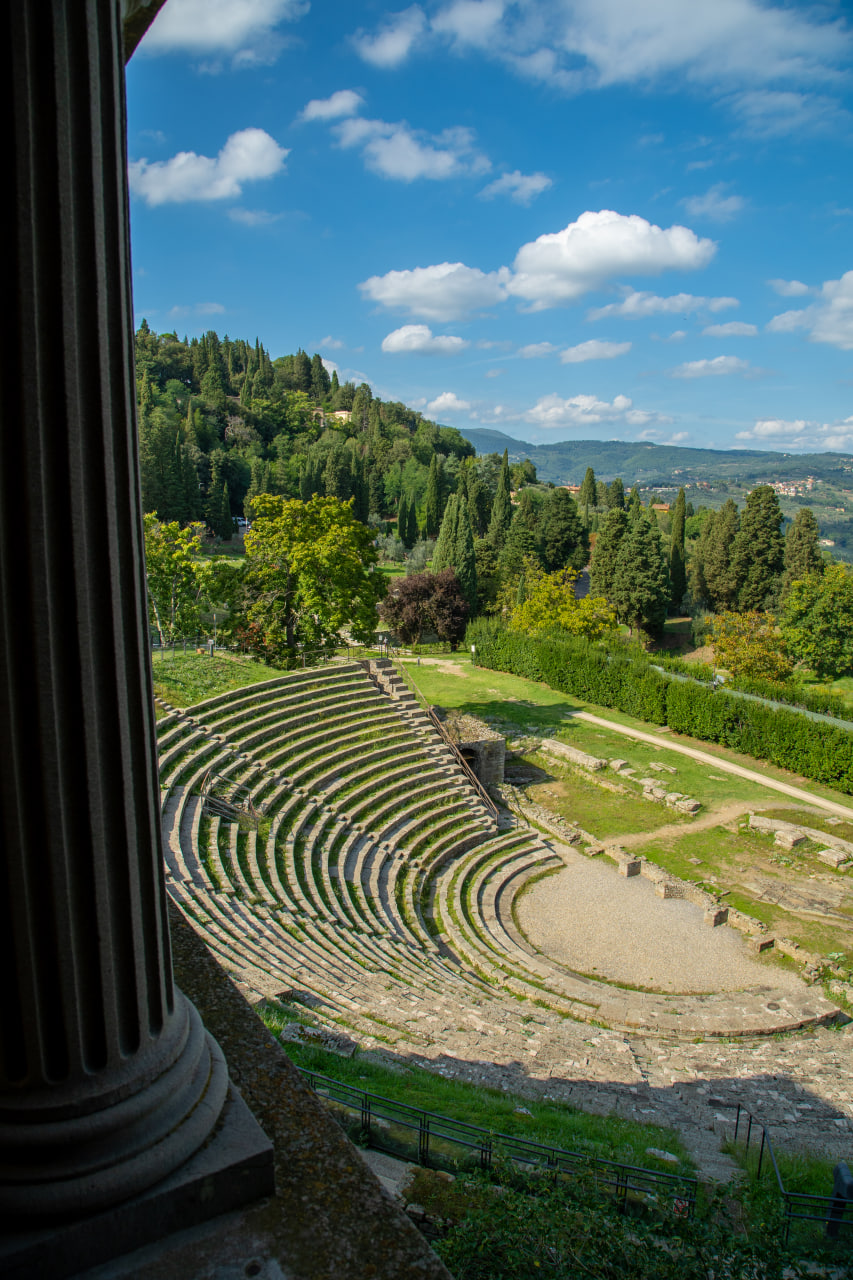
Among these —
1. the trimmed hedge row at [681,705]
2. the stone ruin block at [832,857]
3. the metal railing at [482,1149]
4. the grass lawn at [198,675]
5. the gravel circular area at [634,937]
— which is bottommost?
the gravel circular area at [634,937]

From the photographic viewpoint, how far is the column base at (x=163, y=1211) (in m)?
3.05

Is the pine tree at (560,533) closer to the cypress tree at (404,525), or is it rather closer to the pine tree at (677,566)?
the pine tree at (677,566)

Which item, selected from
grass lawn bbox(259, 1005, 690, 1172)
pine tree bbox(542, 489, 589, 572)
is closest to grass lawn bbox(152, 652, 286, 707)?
grass lawn bbox(259, 1005, 690, 1172)

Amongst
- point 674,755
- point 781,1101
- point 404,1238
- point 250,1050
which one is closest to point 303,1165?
point 404,1238

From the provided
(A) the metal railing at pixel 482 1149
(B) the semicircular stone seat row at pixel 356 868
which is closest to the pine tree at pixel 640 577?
(B) the semicircular stone seat row at pixel 356 868

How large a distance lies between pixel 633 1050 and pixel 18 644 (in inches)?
459

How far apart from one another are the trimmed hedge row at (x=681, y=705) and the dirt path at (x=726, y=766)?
3.66 ft

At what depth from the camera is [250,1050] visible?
4.62 metres

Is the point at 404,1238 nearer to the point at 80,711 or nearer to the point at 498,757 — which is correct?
the point at 80,711

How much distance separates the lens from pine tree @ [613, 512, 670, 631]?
153 ft

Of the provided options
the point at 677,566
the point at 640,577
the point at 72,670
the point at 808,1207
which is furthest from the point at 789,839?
the point at 677,566

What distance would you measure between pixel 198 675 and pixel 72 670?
59.4 feet

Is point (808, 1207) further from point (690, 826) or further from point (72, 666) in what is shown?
point (690, 826)

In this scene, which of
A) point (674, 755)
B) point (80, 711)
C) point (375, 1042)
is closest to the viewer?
point (80, 711)
